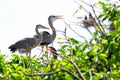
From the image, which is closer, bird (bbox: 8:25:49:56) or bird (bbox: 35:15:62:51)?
bird (bbox: 8:25:49:56)

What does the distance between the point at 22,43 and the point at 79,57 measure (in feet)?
30.7

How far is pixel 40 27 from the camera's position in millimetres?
17234

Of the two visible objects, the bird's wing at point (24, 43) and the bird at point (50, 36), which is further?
the bird at point (50, 36)

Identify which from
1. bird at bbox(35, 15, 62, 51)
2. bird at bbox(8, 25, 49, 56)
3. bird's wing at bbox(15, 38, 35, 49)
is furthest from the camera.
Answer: bird at bbox(35, 15, 62, 51)

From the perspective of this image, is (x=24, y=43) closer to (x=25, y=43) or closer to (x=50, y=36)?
(x=25, y=43)

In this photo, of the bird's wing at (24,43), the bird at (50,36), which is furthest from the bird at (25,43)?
the bird at (50,36)

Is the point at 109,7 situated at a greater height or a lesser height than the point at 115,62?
greater

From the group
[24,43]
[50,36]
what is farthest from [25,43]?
[50,36]

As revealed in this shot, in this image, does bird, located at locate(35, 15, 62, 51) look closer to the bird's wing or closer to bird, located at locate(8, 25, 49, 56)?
bird, located at locate(8, 25, 49, 56)

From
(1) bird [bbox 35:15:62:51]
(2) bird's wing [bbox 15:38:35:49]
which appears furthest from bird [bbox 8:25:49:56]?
(1) bird [bbox 35:15:62:51]

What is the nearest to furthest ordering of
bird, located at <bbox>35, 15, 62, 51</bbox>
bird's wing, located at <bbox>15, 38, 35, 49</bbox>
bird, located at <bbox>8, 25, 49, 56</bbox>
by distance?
bird's wing, located at <bbox>15, 38, 35, 49</bbox> < bird, located at <bbox>8, 25, 49, 56</bbox> < bird, located at <bbox>35, 15, 62, 51</bbox>

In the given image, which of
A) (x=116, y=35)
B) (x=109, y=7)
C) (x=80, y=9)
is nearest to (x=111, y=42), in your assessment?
(x=116, y=35)

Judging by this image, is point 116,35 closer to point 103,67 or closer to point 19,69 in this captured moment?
point 103,67

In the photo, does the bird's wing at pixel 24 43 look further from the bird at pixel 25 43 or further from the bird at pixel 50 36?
the bird at pixel 50 36
